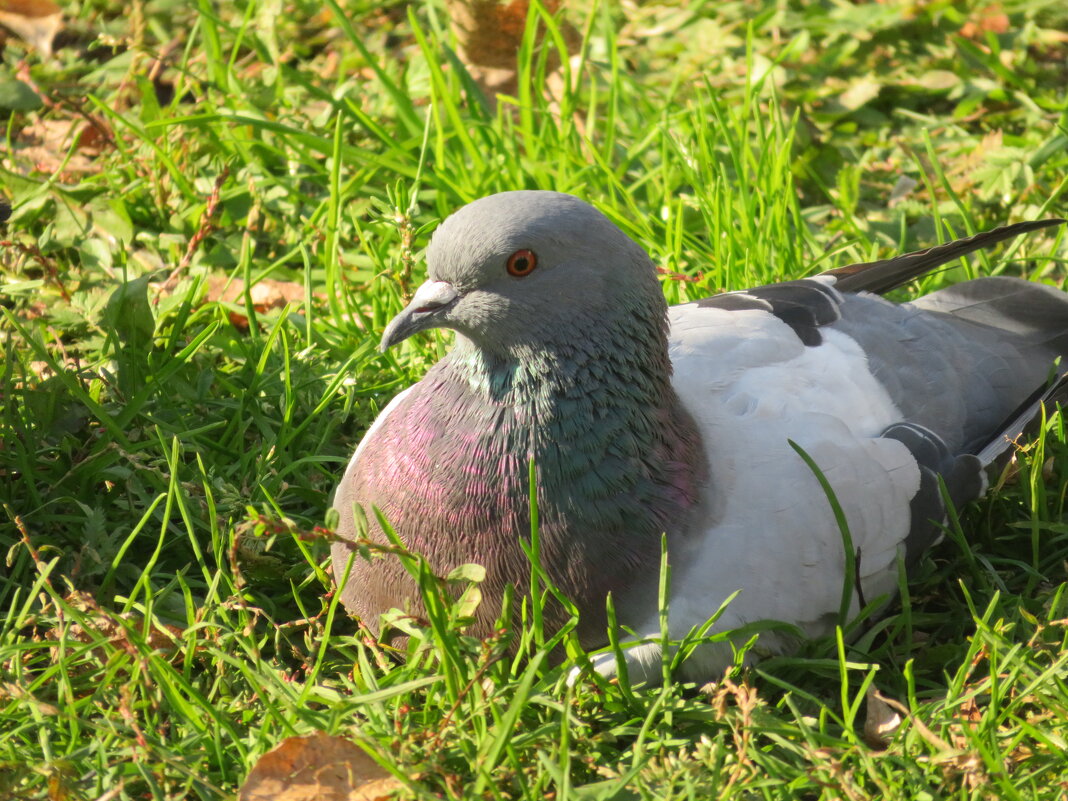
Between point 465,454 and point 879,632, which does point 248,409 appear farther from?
point 879,632

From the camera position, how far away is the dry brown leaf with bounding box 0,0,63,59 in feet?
19.1

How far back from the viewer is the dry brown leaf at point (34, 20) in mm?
5812

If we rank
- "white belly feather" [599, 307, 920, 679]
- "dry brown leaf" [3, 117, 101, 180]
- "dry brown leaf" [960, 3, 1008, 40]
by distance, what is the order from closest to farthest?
"white belly feather" [599, 307, 920, 679] → "dry brown leaf" [3, 117, 101, 180] → "dry brown leaf" [960, 3, 1008, 40]

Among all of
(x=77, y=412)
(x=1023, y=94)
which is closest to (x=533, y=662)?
(x=77, y=412)

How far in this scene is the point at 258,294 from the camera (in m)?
4.66

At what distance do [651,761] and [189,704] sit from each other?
1.09m

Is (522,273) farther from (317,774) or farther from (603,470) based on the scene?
(317,774)

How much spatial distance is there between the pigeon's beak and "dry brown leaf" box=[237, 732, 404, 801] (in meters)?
0.92

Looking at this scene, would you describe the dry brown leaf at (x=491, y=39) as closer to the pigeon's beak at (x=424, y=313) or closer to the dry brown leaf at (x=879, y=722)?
the pigeon's beak at (x=424, y=313)

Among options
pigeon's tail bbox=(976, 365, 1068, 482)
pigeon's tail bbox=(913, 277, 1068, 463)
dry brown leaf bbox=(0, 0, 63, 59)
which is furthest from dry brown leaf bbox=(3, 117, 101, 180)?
pigeon's tail bbox=(976, 365, 1068, 482)

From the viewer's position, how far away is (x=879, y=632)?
10.9 feet

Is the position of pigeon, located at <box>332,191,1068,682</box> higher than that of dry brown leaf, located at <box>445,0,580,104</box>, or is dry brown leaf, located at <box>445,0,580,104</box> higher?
dry brown leaf, located at <box>445,0,580,104</box>

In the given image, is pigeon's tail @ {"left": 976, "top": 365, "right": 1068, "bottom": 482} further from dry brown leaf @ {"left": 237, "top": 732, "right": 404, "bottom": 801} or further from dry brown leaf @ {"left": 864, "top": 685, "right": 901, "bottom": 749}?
dry brown leaf @ {"left": 237, "top": 732, "right": 404, "bottom": 801}

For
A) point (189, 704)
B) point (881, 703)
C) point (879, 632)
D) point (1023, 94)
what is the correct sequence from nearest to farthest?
1. point (189, 704)
2. point (881, 703)
3. point (879, 632)
4. point (1023, 94)
